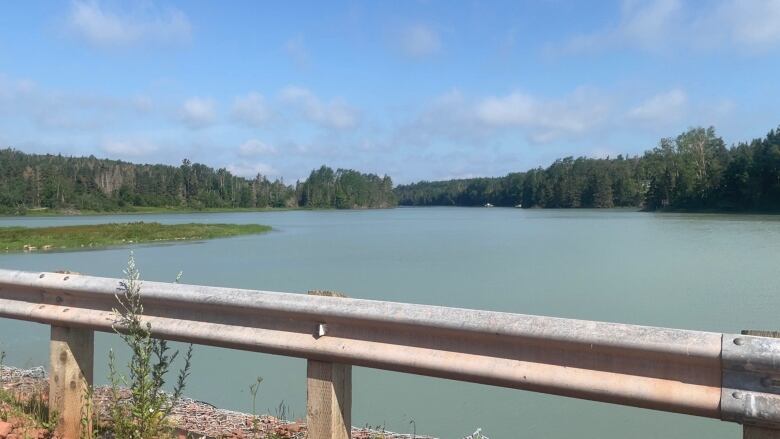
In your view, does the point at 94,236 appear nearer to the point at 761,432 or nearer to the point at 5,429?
the point at 5,429

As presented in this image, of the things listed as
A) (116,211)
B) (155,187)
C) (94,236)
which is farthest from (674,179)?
(155,187)

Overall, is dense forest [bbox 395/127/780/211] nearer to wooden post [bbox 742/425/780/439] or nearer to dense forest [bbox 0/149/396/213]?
dense forest [bbox 0/149/396/213]

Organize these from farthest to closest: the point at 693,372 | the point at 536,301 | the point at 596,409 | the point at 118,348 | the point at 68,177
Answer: the point at 68,177 → the point at 536,301 → the point at 118,348 → the point at 596,409 → the point at 693,372

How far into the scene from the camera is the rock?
3.53m

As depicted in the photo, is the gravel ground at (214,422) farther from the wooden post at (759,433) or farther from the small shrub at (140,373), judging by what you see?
the wooden post at (759,433)

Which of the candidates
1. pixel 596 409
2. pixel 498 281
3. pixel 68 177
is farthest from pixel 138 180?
pixel 596 409

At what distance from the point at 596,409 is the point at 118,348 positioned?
20.5 ft

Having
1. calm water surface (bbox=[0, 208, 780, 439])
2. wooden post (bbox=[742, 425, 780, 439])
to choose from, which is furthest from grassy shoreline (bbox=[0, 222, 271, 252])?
wooden post (bbox=[742, 425, 780, 439])

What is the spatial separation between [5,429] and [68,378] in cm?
47

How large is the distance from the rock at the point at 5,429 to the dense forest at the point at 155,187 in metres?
120

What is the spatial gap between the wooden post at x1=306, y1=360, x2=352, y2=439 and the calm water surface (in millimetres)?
3109

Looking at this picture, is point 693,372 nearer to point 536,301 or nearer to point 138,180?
point 536,301

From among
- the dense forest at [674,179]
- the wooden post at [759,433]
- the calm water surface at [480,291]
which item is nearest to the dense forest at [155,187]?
the dense forest at [674,179]

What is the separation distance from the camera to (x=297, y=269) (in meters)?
22.1
